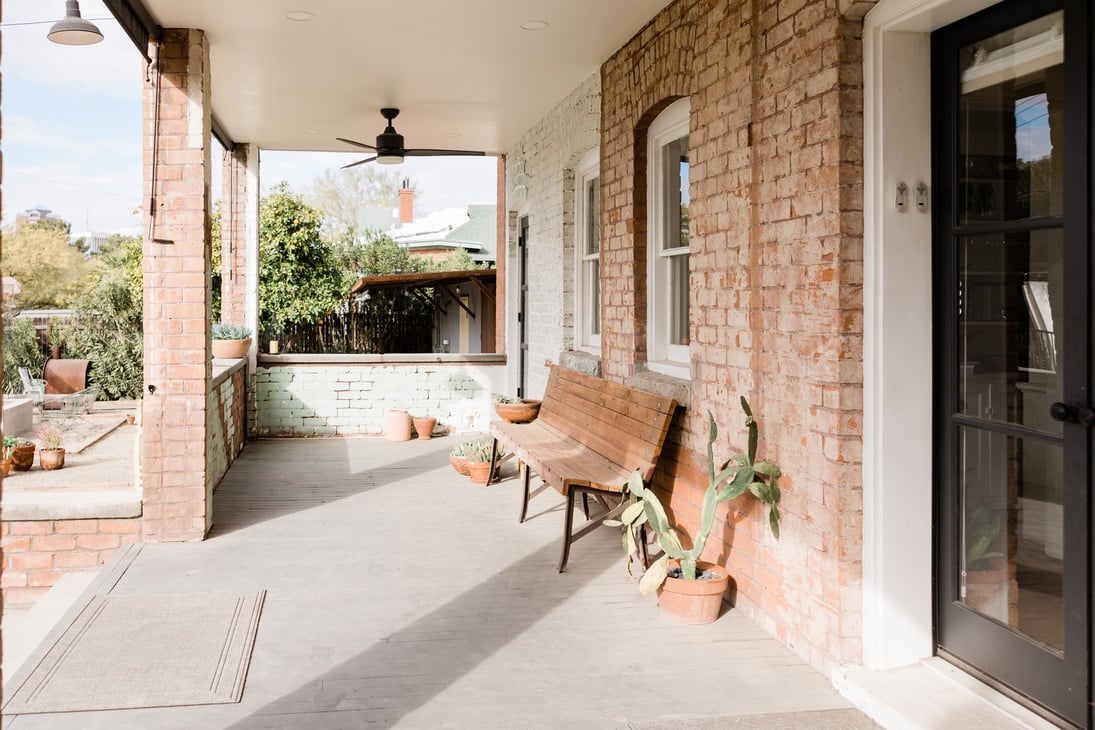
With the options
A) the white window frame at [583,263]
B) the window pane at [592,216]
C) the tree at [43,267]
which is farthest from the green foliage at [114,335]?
the tree at [43,267]

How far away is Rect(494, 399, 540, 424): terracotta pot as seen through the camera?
7.22 m

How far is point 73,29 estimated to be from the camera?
17.3 feet

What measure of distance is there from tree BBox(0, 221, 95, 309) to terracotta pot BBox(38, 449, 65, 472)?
25.9 meters

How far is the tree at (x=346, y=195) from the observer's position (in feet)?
108

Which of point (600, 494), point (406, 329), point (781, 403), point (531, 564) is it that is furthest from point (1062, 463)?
point (406, 329)

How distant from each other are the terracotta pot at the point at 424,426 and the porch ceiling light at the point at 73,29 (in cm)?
501

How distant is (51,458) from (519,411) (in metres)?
5.70

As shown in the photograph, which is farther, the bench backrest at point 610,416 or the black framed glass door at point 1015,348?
the bench backrest at point 610,416

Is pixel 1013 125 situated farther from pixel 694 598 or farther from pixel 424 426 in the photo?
pixel 424 426

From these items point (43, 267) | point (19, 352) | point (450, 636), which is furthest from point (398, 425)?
point (43, 267)

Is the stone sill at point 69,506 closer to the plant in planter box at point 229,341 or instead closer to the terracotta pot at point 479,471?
the terracotta pot at point 479,471

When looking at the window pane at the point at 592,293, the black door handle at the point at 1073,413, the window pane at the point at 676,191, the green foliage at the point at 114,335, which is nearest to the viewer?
the black door handle at the point at 1073,413

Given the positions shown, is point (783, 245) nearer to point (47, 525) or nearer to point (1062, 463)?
point (1062, 463)

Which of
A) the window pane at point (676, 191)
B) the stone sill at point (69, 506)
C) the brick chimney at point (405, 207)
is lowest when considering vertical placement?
the stone sill at point (69, 506)
